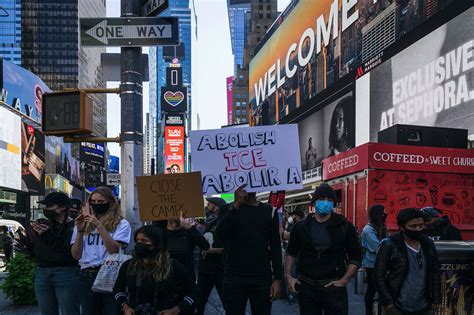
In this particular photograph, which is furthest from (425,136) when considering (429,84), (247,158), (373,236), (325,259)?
(429,84)

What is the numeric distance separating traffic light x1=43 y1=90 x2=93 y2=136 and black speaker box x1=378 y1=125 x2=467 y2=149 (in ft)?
28.8

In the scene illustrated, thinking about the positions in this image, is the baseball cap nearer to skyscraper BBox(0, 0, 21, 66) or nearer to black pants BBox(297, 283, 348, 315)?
black pants BBox(297, 283, 348, 315)

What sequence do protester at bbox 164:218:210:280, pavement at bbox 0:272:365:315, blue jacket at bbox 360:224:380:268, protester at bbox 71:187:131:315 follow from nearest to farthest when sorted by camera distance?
protester at bbox 71:187:131:315
protester at bbox 164:218:210:280
blue jacket at bbox 360:224:380:268
pavement at bbox 0:272:365:315

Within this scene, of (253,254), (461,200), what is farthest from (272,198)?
(461,200)

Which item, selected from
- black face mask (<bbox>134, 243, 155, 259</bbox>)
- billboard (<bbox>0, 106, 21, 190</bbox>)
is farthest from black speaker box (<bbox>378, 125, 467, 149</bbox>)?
billboard (<bbox>0, 106, 21, 190</bbox>)

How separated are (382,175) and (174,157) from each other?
89.9 metres

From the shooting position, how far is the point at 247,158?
6480 millimetres

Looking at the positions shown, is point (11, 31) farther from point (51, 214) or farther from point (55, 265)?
point (55, 265)

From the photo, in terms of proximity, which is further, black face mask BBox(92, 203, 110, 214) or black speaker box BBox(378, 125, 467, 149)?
black speaker box BBox(378, 125, 467, 149)

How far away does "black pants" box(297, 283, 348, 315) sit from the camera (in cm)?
525

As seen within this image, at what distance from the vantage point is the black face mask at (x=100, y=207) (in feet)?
17.4

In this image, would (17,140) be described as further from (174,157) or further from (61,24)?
(61,24)

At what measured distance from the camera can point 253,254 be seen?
5578 millimetres

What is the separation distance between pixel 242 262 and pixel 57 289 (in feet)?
5.59
